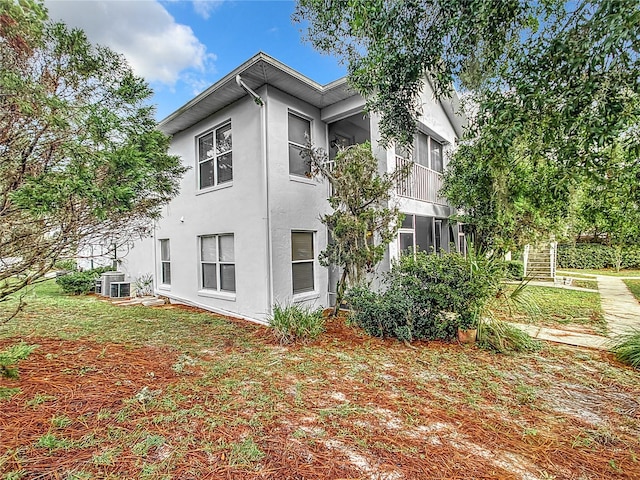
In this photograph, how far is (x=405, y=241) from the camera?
29.9 ft

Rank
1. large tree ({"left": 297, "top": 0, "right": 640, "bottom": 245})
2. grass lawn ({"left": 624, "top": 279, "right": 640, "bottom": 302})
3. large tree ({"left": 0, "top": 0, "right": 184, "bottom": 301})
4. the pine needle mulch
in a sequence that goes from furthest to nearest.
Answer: grass lawn ({"left": 624, "top": 279, "right": 640, "bottom": 302}) < large tree ({"left": 0, "top": 0, "right": 184, "bottom": 301}) < large tree ({"left": 297, "top": 0, "right": 640, "bottom": 245}) < the pine needle mulch

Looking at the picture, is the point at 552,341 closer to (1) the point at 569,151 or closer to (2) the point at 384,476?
(1) the point at 569,151

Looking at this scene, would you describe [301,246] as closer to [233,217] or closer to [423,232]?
[233,217]

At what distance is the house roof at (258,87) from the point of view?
22.0ft

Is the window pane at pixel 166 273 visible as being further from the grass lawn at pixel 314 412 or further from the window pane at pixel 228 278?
the grass lawn at pixel 314 412

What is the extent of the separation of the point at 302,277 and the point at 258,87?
16.0 feet

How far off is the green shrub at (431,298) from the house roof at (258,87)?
338 cm

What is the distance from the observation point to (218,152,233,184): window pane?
8.59 metres

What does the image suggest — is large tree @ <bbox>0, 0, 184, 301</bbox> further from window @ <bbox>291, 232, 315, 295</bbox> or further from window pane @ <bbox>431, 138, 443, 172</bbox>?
window pane @ <bbox>431, 138, 443, 172</bbox>

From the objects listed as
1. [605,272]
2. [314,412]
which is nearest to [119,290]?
[314,412]

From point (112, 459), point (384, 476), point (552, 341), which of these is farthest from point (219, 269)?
point (552, 341)

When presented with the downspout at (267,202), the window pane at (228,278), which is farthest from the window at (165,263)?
the downspout at (267,202)

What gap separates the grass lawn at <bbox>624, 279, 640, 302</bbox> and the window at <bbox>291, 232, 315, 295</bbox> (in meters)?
10.2

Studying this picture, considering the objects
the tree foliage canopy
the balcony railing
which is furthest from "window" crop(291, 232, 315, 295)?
the balcony railing
